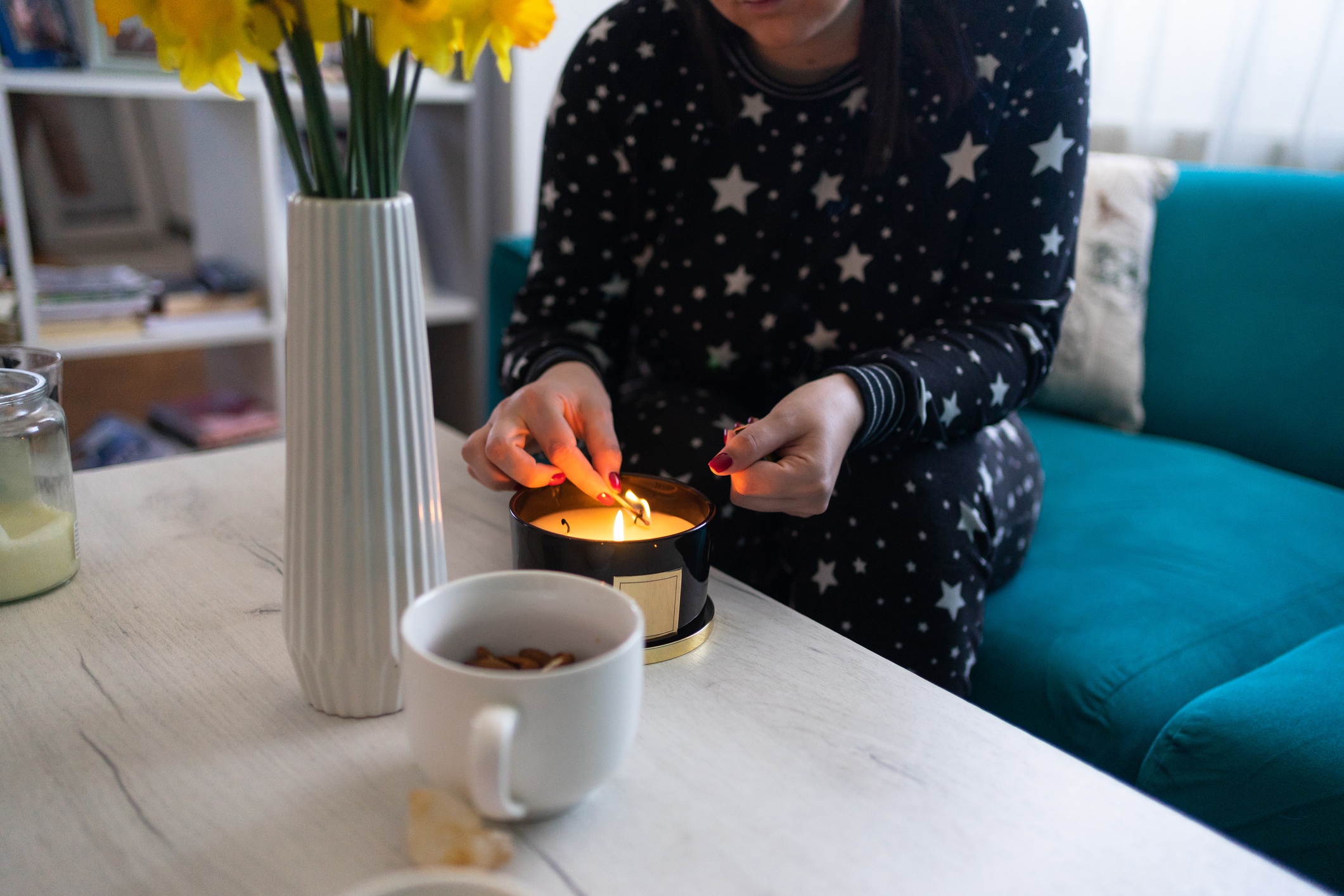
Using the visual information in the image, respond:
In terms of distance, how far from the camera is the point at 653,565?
576 millimetres

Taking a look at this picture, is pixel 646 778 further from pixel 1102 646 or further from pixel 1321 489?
pixel 1321 489

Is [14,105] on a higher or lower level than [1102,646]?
higher

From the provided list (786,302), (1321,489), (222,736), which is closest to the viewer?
(222,736)

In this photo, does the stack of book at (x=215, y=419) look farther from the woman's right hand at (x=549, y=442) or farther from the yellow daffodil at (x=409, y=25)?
the yellow daffodil at (x=409, y=25)

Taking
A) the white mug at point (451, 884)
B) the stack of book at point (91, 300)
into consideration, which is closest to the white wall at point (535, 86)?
the stack of book at point (91, 300)

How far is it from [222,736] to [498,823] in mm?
168

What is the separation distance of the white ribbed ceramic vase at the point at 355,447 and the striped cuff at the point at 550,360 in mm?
397

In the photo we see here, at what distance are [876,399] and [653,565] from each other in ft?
0.91

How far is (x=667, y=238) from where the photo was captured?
105cm

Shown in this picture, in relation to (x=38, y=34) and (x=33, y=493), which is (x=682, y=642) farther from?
(x=38, y=34)

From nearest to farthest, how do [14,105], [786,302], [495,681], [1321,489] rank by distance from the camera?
[495,681] < [786,302] < [1321,489] < [14,105]

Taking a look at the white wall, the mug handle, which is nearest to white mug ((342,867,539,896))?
the mug handle

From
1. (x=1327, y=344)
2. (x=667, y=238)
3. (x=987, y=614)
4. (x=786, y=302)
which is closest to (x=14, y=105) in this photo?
(x=667, y=238)

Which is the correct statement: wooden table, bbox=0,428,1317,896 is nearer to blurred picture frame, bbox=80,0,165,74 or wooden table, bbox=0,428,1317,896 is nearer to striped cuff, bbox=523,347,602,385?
striped cuff, bbox=523,347,602,385
